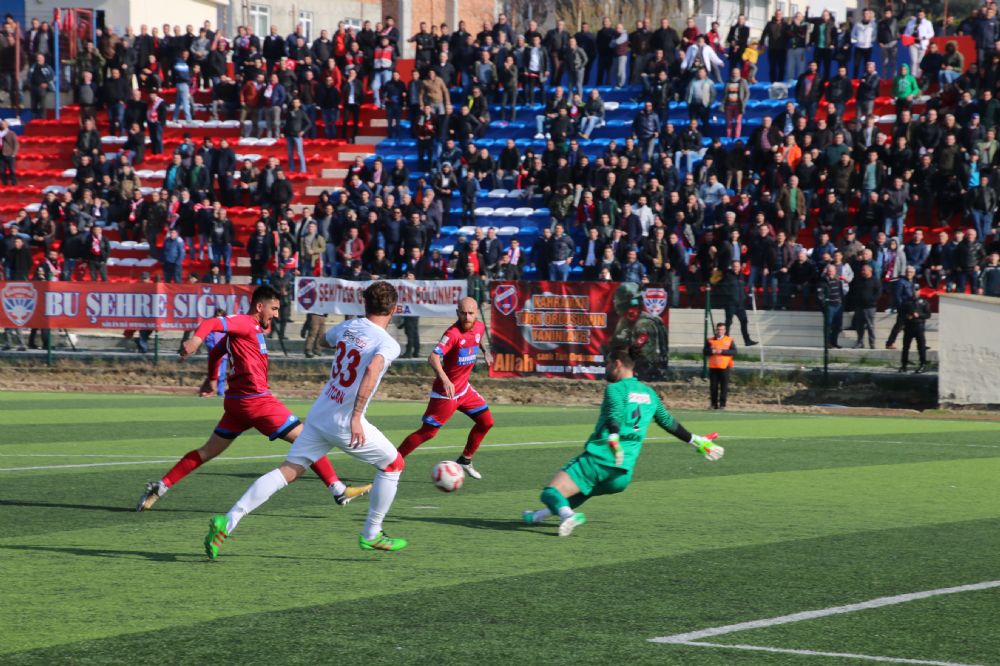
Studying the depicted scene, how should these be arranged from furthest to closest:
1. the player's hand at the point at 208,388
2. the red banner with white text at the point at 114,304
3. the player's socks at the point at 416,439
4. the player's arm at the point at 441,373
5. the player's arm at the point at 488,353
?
the red banner with white text at the point at 114,304, the player's arm at the point at 488,353, the player's socks at the point at 416,439, the player's arm at the point at 441,373, the player's hand at the point at 208,388

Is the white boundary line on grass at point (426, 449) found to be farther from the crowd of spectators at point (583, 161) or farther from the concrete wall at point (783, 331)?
the crowd of spectators at point (583, 161)

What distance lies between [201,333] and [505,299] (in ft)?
61.5

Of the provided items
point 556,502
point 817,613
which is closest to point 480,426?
point 556,502

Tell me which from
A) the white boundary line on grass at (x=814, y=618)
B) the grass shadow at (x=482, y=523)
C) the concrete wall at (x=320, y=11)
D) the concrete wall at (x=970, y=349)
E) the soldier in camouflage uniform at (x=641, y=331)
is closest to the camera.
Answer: the white boundary line on grass at (x=814, y=618)

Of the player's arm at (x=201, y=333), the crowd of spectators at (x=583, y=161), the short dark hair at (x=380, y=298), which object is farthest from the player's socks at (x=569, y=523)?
the crowd of spectators at (x=583, y=161)

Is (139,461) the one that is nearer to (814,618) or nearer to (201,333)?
(201,333)

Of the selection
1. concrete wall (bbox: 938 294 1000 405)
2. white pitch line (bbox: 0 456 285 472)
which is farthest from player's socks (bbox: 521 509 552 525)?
concrete wall (bbox: 938 294 1000 405)

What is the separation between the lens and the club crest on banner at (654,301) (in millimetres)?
28734

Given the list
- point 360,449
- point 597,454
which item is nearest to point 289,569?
point 360,449

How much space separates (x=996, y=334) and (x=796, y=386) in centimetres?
415

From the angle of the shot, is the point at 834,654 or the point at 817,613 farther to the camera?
the point at 817,613

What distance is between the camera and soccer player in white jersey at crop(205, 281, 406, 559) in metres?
9.42

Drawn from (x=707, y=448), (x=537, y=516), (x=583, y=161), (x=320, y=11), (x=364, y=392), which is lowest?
(x=537, y=516)

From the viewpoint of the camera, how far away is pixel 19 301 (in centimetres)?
3166
